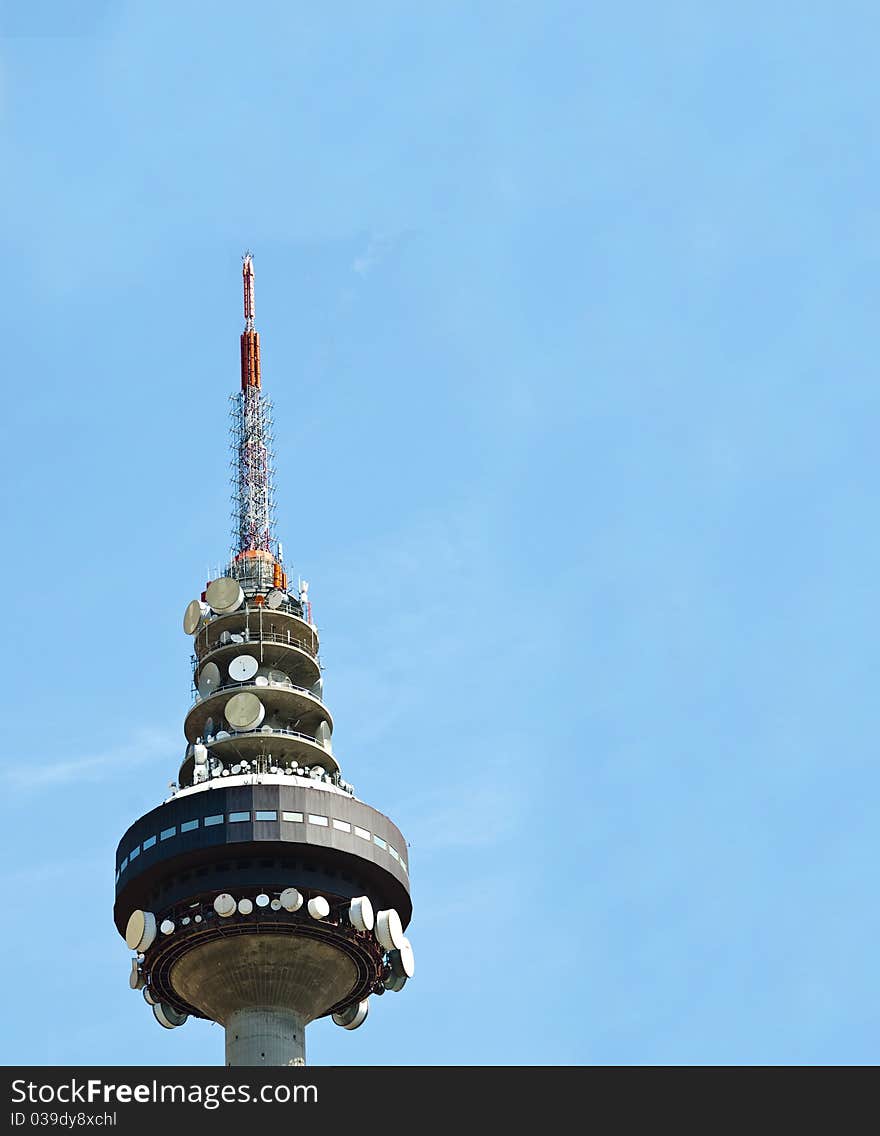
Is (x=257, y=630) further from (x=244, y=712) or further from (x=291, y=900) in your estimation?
(x=291, y=900)

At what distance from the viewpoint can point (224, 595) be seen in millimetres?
110000

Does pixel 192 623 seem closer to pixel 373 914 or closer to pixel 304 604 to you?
pixel 304 604

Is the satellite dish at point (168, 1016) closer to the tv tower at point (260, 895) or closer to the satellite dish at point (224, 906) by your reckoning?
the tv tower at point (260, 895)

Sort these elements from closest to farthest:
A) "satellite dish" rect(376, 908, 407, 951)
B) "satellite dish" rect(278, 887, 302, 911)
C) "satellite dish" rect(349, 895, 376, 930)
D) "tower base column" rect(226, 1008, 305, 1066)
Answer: "satellite dish" rect(278, 887, 302, 911), "tower base column" rect(226, 1008, 305, 1066), "satellite dish" rect(349, 895, 376, 930), "satellite dish" rect(376, 908, 407, 951)

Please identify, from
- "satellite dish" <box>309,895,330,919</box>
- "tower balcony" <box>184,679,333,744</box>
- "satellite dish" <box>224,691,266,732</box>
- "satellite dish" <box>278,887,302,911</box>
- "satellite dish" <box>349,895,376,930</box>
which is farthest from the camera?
"tower balcony" <box>184,679,333,744</box>

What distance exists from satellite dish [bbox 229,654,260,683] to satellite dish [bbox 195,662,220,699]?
0.97 metres

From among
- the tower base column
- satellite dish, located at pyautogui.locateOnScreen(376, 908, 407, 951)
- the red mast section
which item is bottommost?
the tower base column

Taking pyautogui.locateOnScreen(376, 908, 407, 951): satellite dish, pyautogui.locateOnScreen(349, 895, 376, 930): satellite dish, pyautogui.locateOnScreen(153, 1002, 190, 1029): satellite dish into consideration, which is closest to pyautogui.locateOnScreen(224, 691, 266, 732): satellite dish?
pyautogui.locateOnScreen(349, 895, 376, 930): satellite dish

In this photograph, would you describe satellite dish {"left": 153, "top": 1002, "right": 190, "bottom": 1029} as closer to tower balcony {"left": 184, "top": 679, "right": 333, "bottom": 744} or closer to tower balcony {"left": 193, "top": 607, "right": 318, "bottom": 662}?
tower balcony {"left": 184, "top": 679, "right": 333, "bottom": 744}

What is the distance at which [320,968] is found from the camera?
97.1 meters

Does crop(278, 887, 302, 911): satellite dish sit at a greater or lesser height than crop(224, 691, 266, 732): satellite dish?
lesser

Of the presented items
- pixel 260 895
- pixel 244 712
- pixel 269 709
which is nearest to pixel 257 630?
pixel 269 709

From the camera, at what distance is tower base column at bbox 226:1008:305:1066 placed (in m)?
95.2

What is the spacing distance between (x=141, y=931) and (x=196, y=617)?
23.4 m
